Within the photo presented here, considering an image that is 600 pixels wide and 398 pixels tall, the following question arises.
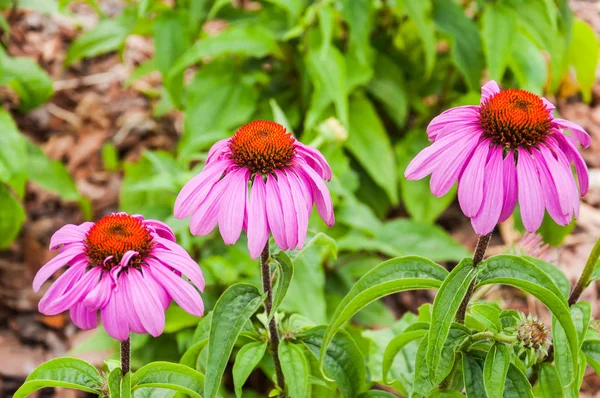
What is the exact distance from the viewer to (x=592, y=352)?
36.4 inches

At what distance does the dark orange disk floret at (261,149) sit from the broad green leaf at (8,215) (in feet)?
4.18

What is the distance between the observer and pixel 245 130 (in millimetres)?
829

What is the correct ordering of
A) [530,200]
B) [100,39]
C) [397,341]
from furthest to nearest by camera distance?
1. [100,39]
2. [397,341]
3. [530,200]

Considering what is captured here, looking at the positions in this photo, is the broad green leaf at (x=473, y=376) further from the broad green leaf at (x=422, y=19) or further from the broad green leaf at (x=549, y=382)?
the broad green leaf at (x=422, y=19)

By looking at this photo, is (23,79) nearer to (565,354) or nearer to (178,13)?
(178,13)

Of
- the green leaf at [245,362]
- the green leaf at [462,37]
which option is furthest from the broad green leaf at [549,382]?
the green leaf at [462,37]

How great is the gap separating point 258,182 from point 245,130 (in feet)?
0.26

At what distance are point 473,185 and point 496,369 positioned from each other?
234mm

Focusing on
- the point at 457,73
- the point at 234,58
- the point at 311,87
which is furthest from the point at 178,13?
the point at 457,73

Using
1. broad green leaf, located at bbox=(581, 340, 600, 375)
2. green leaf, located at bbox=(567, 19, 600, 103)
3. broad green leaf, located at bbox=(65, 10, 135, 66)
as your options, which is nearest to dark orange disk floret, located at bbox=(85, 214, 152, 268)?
broad green leaf, located at bbox=(581, 340, 600, 375)

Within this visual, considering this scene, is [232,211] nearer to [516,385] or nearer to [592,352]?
[516,385]

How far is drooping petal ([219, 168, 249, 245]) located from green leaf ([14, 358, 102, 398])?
0.85 feet

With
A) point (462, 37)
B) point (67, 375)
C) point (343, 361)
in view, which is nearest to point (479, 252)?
point (343, 361)

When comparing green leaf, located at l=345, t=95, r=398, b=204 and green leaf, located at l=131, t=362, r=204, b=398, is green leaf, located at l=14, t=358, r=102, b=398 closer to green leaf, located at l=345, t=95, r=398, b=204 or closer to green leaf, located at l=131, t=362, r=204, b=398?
green leaf, located at l=131, t=362, r=204, b=398
